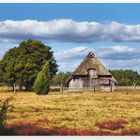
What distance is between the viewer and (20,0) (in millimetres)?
21031

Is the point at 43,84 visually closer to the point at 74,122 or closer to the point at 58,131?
the point at 74,122

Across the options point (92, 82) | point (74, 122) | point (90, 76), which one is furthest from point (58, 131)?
point (92, 82)

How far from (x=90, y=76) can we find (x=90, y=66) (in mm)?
1785

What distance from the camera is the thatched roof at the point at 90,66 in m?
84.9

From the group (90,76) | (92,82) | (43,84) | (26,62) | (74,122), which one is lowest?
(74,122)

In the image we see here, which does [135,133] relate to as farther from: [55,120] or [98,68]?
[98,68]

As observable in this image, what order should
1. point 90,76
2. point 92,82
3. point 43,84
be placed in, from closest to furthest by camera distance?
point 43,84, point 90,76, point 92,82

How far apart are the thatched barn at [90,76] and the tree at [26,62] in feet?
20.3

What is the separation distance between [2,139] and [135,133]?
23.4ft

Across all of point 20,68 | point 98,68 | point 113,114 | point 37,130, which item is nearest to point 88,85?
point 98,68

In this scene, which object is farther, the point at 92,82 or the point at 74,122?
the point at 92,82

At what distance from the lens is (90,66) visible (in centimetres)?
8531

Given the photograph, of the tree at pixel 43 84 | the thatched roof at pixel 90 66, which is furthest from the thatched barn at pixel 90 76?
the tree at pixel 43 84

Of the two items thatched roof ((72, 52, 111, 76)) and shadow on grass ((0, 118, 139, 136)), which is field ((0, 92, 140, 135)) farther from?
thatched roof ((72, 52, 111, 76))
